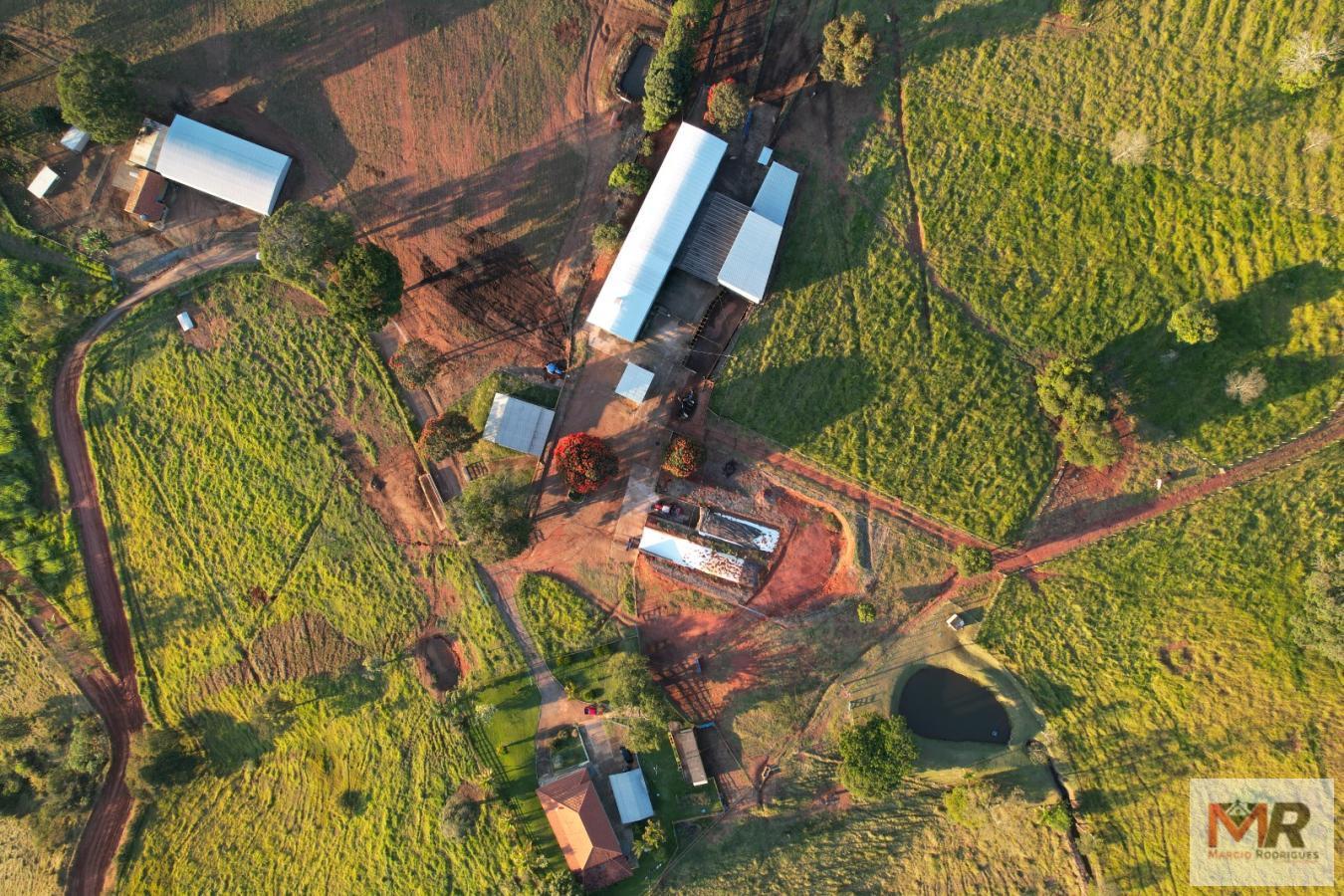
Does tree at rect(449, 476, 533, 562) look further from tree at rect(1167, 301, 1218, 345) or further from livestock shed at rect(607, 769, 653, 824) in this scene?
tree at rect(1167, 301, 1218, 345)

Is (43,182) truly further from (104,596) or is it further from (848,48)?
(848,48)

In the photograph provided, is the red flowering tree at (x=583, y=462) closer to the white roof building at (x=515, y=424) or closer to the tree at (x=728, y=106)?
the white roof building at (x=515, y=424)

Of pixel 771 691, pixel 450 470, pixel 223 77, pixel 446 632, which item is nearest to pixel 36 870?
pixel 446 632

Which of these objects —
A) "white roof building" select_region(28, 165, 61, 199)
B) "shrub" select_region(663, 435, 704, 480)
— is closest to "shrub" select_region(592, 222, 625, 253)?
"shrub" select_region(663, 435, 704, 480)

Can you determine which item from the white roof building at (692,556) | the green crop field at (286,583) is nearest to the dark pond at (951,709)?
the white roof building at (692,556)

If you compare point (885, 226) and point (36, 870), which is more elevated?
point (885, 226)

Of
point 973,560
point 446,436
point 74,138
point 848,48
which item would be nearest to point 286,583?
point 446,436

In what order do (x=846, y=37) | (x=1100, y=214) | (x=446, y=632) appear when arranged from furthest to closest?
(x=446, y=632)
(x=1100, y=214)
(x=846, y=37)

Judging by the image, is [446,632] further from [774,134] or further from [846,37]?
[846,37]
